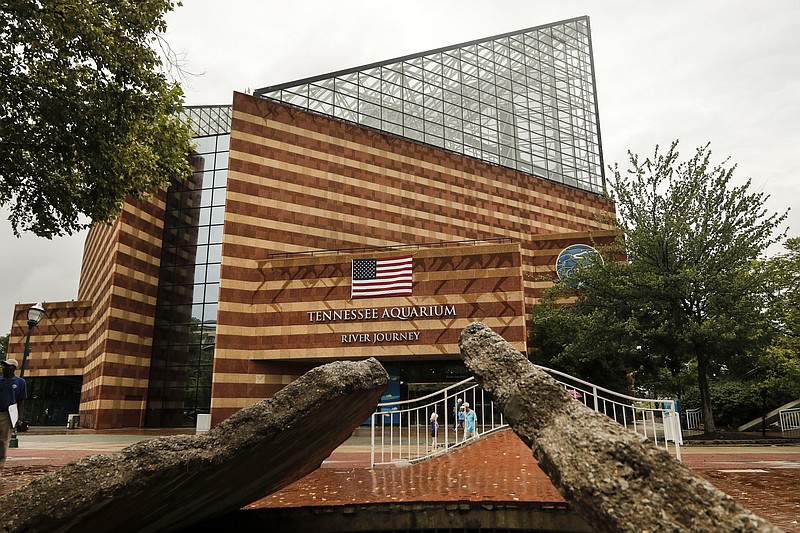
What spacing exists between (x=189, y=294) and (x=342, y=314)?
42.2 ft

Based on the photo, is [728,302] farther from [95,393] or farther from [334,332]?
[95,393]

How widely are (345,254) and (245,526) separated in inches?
944

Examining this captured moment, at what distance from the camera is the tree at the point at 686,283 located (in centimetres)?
2069

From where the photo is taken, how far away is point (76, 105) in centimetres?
1095

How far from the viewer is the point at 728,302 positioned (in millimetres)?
20703

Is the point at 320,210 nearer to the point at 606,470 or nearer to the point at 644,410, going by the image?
the point at 644,410

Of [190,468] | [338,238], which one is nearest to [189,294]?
[338,238]

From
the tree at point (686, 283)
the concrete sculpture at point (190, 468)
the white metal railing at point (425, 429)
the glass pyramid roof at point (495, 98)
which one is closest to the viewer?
the concrete sculpture at point (190, 468)

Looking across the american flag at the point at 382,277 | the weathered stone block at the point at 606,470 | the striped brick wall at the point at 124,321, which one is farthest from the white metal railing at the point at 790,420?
the striped brick wall at the point at 124,321

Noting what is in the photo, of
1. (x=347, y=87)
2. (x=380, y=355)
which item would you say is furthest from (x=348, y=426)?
(x=347, y=87)

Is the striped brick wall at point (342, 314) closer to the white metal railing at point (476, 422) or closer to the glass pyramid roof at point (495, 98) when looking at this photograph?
the white metal railing at point (476, 422)

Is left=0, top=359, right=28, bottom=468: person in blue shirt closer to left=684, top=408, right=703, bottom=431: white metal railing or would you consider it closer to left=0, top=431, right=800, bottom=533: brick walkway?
left=0, top=431, right=800, bottom=533: brick walkway

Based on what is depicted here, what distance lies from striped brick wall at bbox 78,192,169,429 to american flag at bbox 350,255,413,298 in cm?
1552

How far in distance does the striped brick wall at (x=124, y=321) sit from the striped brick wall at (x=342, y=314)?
9.19 meters
